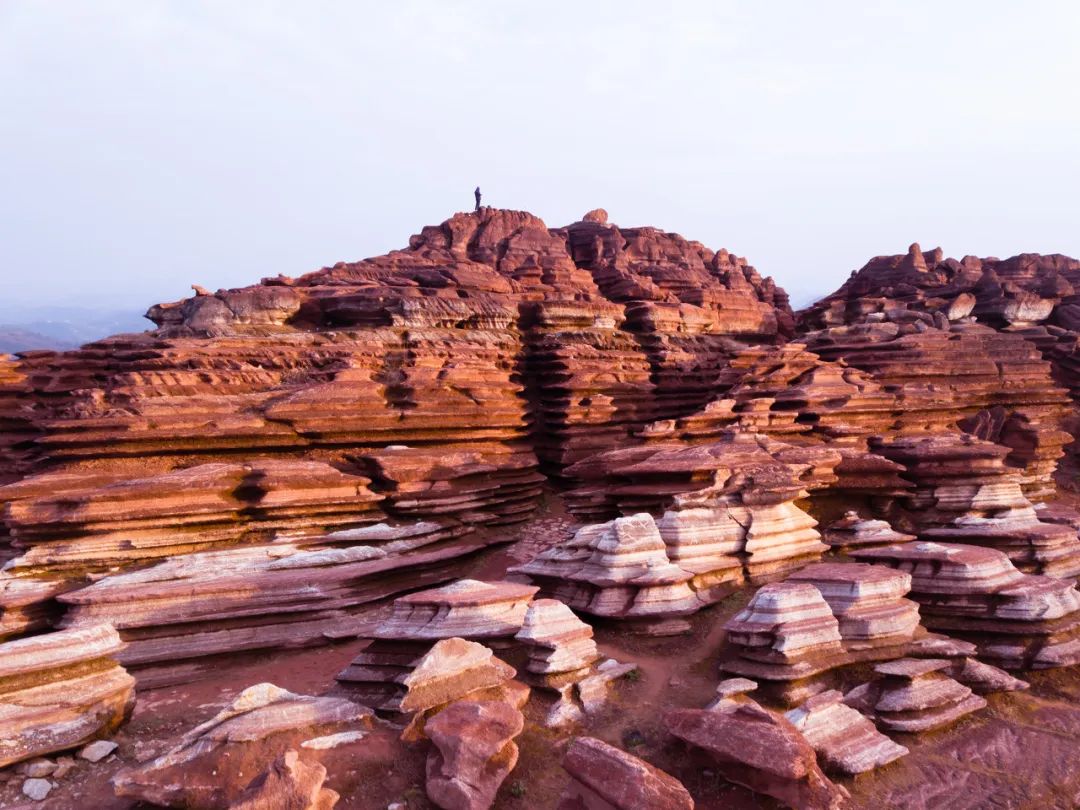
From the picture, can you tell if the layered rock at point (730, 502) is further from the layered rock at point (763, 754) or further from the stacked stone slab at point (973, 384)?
the stacked stone slab at point (973, 384)

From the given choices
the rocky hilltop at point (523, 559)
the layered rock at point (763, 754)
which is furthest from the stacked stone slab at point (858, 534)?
the layered rock at point (763, 754)

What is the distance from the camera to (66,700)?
27.6ft

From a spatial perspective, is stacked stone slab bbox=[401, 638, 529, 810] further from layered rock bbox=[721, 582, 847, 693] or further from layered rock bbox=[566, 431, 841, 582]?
layered rock bbox=[566, 431, 841, 582]

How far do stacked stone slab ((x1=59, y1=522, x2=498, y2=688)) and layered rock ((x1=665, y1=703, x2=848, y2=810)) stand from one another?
7.21m

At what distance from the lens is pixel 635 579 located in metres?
11.5

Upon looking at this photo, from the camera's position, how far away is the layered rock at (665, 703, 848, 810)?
7.01m

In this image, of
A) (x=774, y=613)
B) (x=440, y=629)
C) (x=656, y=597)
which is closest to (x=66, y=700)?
(x=440, y=629)

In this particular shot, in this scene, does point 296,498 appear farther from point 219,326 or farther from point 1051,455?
point 1051,455

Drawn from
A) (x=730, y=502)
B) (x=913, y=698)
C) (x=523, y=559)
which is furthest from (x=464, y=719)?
(x=523, y=559)

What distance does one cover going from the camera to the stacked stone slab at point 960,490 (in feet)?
47.9

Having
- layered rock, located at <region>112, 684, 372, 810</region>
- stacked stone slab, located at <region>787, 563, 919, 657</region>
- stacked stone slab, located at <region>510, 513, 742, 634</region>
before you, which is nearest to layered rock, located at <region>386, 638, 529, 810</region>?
layered rock, located at <region>112, 684, 372, 810</region>

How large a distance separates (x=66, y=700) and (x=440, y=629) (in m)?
4.68

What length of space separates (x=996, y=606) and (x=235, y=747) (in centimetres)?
1154

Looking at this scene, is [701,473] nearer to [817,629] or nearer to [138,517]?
[817,629]
